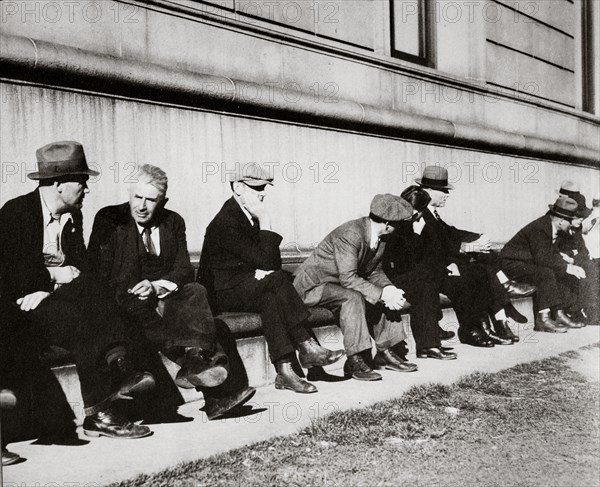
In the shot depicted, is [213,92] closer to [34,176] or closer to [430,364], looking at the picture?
[34,176]

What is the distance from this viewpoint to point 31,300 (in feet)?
13.2

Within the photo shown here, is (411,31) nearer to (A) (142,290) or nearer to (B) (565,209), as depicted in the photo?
(B) (565,209)

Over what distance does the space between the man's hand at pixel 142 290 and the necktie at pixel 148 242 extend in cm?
28

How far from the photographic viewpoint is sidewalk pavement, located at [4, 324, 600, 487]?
359 centimetres

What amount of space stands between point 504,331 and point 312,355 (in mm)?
2832

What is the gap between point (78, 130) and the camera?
519cm

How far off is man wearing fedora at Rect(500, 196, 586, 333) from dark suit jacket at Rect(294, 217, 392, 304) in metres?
2.75

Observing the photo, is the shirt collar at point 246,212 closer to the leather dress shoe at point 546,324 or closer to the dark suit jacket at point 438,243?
the dark suit jacket at point 438,243

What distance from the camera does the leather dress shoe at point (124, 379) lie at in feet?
13.6

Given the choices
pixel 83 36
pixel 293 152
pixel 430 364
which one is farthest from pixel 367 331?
pixel 83 36

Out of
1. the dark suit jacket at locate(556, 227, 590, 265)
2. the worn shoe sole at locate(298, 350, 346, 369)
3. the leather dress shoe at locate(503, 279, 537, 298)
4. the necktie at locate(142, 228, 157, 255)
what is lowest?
the worn shoe sole at locate(298, 350, 346, 369)

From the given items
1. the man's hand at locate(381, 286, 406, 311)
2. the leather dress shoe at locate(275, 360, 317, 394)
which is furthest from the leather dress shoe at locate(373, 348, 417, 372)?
the leather dress shoe at locate(275, 360, 317, 394)

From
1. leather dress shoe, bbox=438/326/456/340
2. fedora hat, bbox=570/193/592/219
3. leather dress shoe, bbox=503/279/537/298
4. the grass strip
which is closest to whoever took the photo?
the grass strip

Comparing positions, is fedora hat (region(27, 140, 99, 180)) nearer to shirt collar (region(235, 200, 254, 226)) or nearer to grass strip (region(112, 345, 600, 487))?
shirt collar (region(235, 200, 254, 226))
